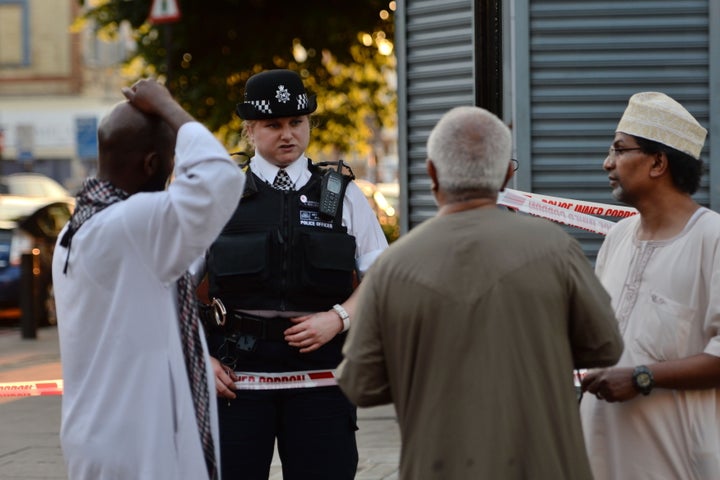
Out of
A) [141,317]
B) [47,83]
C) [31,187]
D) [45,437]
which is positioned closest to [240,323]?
[141,317]

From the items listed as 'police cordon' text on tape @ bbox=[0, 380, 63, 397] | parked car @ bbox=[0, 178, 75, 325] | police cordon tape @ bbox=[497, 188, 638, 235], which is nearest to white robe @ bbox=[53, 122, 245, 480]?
'police cordon' text on tape @ bbox=[0, 380, 63, 397]

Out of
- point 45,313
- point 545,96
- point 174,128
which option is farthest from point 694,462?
point 45,313

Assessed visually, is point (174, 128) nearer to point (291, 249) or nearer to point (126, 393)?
point (126, 393)

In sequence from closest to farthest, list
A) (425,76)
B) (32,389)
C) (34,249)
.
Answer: (32,389), (425,76), (34,249)

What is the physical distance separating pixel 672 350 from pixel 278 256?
53.9 inches

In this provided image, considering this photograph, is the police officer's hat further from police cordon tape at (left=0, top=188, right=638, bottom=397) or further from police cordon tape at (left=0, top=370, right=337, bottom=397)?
police cordon tape at (left=0, top=188, right=638, bottom=397)

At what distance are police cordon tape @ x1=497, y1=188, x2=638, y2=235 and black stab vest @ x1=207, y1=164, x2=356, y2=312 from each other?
1383mm

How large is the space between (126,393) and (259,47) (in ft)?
47.8

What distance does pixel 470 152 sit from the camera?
3.03 meters

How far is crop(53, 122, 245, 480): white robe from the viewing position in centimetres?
330

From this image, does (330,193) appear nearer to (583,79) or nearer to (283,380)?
(283,380)

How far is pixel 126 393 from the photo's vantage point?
333cm

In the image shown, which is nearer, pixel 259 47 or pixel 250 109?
pixel 250 109

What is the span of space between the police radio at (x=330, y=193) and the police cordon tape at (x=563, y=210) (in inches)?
49.9
